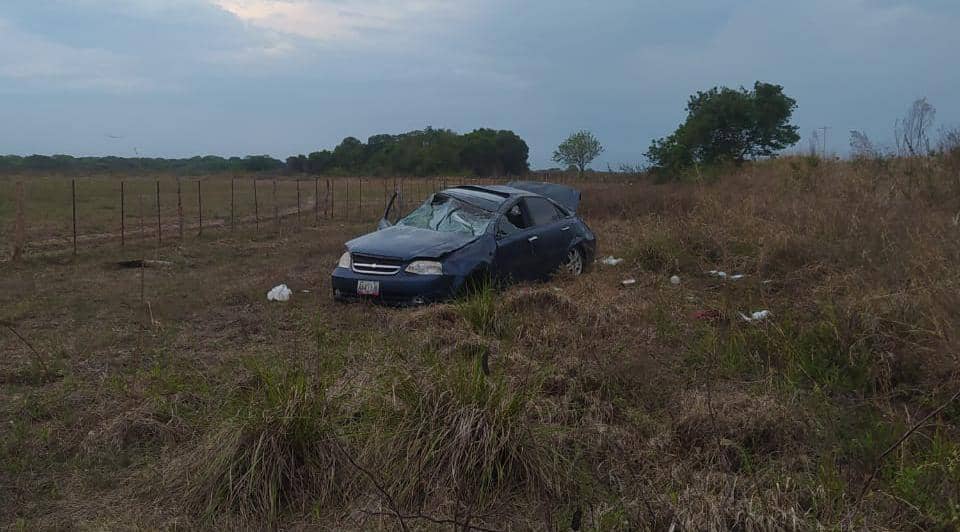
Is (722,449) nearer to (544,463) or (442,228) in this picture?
(544,463)

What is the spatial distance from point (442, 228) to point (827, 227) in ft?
16.0

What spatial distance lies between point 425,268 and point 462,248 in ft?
1.70

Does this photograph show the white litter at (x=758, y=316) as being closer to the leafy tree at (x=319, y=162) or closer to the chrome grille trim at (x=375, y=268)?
the chrome grille trim at (x=375, y=268)

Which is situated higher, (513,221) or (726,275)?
(513,221)

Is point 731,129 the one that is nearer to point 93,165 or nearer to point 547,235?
point 547,235

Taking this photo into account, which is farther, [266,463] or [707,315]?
→ [707,315]

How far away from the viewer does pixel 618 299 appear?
7.18 meters

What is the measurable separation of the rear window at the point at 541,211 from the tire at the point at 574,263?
493 millimetres

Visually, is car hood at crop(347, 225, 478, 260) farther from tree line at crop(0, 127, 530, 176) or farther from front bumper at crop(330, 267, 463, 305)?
tree line at crop(0, 127, 530, 176)

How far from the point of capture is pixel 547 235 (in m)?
8.90

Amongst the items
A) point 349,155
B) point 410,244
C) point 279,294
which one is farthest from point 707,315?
point 349,155

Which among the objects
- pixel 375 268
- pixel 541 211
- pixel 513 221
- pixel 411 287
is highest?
pixel 541 211

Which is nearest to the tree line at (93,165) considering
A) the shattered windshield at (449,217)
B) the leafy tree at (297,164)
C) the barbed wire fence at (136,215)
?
the barbed wire fence at (136,215)

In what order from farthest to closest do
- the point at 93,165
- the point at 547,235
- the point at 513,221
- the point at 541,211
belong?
the point at 93,165, the point at 541,211, the point at 547,235, the point at 513,221
